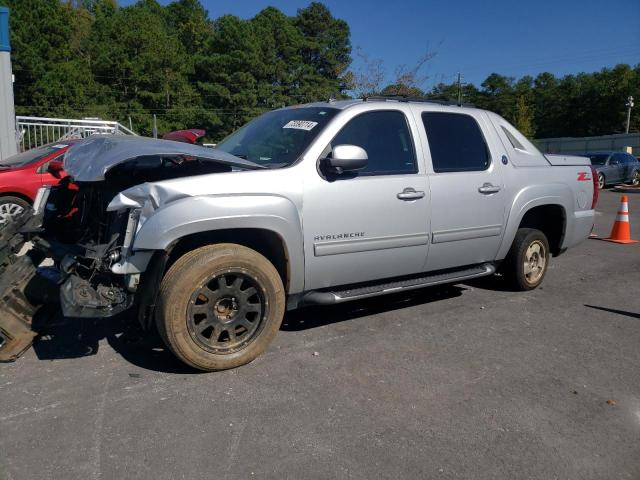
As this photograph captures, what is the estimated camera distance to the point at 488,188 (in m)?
4.95

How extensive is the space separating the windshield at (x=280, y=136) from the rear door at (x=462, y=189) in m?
0.98

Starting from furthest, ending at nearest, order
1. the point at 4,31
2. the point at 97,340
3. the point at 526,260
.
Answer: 1. the point at 4,31
2. the point at 526,260
3. the point at 97,340

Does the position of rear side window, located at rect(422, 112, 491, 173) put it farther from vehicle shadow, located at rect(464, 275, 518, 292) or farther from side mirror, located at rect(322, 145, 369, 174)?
vehicle shadow, located at rect(464, 275, 518, 292)

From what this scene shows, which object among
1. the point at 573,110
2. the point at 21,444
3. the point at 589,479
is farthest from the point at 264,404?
the point at 573,110

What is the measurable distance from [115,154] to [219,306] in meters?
1.21

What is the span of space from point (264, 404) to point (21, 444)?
4.27 feet

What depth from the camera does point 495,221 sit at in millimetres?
5055

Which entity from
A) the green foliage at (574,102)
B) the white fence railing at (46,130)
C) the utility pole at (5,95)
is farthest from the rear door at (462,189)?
the green foliage at (574,102)

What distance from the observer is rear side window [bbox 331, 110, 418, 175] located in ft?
14.0

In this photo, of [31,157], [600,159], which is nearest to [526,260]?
[31,157]

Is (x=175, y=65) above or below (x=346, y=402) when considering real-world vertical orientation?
above

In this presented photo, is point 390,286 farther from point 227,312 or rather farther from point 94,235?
point 94,235

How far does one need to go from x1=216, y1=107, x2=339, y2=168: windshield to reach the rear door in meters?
0.98

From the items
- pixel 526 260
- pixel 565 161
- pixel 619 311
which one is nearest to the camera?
pixel 619 311
